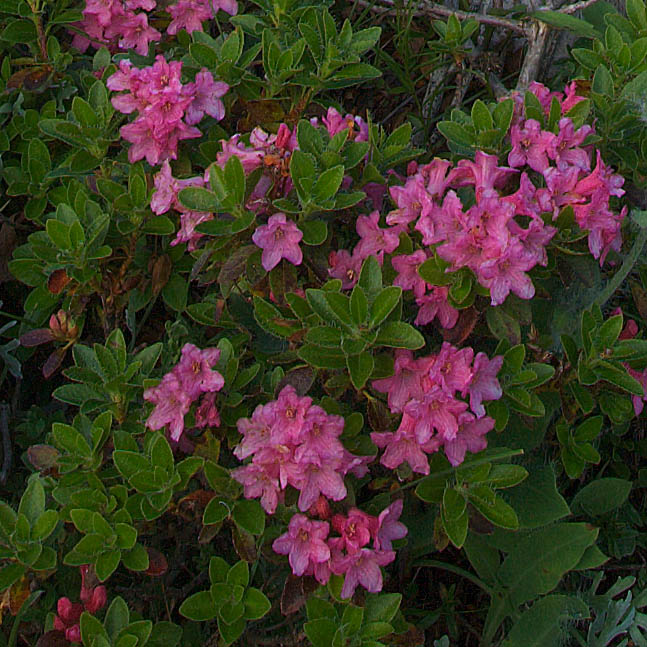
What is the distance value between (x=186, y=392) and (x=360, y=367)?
30 centimetres

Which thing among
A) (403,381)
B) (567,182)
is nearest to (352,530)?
(403,381)

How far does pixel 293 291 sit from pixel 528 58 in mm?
1025

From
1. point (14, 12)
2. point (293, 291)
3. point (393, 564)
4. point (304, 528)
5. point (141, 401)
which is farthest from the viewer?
point (14, 12)

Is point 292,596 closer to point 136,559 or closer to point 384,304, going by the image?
point 136,559

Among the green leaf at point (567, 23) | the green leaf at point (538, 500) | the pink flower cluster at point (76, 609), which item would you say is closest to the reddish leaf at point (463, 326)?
the green leaf at point (538, 500)

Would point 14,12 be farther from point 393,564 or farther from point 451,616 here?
point 451,616

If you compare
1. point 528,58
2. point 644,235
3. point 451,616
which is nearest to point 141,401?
point 451,616

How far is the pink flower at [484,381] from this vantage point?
1.39 metres

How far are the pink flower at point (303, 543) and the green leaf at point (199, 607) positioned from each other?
0.49 feet

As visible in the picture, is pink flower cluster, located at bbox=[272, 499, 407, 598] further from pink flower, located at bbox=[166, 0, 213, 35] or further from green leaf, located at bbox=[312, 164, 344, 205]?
pink flower, located at bbox=[166, 0, 213, 35]

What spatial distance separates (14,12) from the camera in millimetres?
1978

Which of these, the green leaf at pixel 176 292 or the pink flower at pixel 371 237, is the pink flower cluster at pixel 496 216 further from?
the green leaf at pixel 176 292

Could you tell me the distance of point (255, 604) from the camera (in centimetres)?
139

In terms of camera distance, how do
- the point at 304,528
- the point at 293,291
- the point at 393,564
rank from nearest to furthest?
the point at 304,528 < the point at 293,291 < the point at 393,564
